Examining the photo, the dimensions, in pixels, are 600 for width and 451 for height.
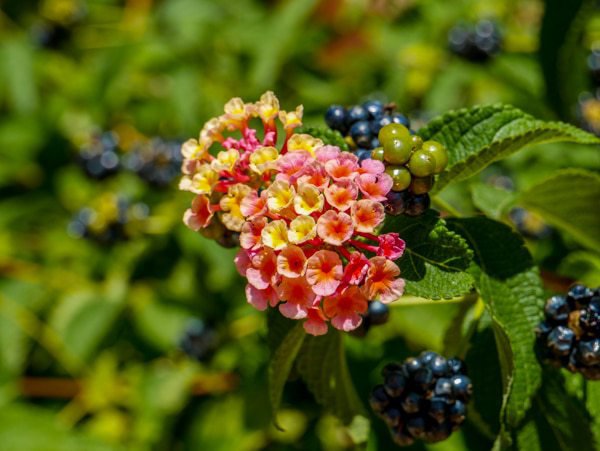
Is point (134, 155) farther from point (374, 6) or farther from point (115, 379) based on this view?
point (374, 6)

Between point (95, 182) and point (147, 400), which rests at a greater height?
point (95, 182)

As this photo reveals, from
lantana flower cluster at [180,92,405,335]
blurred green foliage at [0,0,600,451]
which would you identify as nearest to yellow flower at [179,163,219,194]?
lantana flower cluster at [180,92,405,335]

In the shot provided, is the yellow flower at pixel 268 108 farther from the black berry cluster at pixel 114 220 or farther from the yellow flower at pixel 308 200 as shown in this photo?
the black berry cluster at pixel 114 220

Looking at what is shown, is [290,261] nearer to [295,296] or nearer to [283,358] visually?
[295,296]

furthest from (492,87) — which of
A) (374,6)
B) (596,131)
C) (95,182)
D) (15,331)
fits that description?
(15,331)

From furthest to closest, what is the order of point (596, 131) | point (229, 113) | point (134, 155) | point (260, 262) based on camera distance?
point (134, 155), point (596, 131), point (229, 113), point (260, 262)

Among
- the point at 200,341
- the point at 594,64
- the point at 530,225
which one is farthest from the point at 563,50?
the point at 200,341
